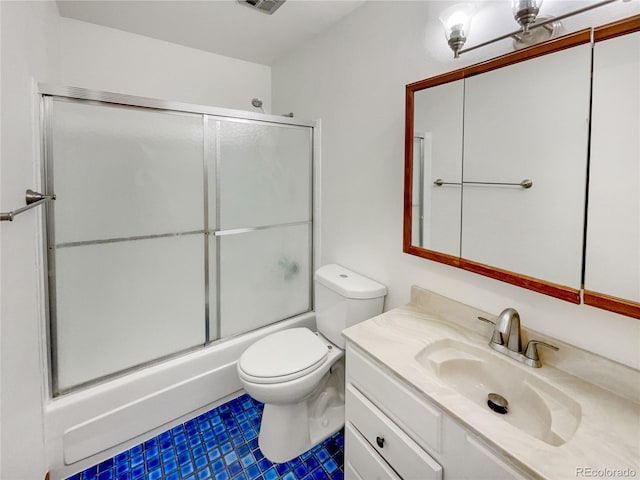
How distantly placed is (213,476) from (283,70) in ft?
8.61

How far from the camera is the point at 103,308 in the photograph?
62.4 inches

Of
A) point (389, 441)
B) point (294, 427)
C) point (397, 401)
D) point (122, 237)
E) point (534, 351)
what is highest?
point (122, 237)

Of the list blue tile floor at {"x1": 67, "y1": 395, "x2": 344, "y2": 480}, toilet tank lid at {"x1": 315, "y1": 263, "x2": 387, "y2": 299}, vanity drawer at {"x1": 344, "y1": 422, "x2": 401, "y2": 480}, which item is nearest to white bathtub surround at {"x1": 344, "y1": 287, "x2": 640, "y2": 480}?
toilet tank lid at {"x1": 315, "y1": 263, "x2": 387, "y2": 299}

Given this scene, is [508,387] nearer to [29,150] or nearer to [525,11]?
[525,11]

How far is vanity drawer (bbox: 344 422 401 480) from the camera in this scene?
1.14 meters

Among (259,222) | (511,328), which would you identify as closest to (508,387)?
(511,328)

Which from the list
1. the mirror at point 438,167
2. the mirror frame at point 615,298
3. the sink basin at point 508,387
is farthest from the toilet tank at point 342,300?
the mirror frame at point 615,298

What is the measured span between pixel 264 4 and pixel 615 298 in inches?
80.3

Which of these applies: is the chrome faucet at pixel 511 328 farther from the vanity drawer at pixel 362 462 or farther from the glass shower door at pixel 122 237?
the glass shower door at pixel 122 237

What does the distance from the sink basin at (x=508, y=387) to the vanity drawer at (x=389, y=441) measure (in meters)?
0.23

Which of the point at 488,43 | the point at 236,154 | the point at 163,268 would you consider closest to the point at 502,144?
the point at 488,43

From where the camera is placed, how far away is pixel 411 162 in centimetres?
148

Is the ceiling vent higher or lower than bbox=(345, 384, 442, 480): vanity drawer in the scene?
higher

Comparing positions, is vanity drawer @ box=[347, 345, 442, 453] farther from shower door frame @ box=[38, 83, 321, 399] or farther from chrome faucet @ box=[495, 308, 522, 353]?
shower door frame @ box=[38, 83, 321, 399]
